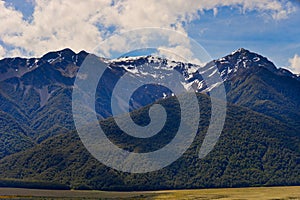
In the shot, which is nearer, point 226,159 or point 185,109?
point 226,159

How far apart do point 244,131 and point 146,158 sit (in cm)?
4279

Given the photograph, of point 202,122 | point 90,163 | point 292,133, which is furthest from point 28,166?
point 292,133

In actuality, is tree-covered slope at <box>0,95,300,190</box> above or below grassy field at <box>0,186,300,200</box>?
above

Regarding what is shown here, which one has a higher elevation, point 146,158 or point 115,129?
point 115,129

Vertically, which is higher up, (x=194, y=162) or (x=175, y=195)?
(x=194, y=162)

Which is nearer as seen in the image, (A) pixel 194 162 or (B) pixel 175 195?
(B) pixel 175 195

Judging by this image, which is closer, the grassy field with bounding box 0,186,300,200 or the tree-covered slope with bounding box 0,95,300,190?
the grassy field with bounding box 0,186,300,200

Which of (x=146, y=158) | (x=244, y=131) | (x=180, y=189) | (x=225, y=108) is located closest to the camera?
(x=180, y=189)

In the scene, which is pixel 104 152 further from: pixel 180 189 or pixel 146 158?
pixel 180 189

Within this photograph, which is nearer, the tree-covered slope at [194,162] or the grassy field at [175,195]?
the grassy field at [175,195]

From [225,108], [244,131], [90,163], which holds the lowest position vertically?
[90,163]

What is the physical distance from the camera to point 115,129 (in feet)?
608

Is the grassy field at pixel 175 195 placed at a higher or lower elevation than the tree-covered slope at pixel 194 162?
lower

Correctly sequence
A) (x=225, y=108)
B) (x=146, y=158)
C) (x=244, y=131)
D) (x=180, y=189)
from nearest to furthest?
1. (x=180, y=189)
2. (x=146, y=158)
3. (x=244, y=131)
4. (x=225, y=108)
